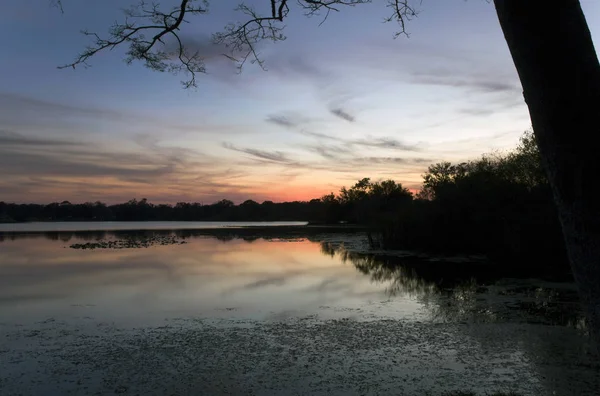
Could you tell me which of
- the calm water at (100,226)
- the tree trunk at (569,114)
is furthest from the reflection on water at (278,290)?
the calm water at (100,226)

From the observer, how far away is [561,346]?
295 inches

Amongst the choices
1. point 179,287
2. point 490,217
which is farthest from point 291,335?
point 490,217

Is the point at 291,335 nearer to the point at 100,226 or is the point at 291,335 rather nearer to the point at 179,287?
the point at 179,287

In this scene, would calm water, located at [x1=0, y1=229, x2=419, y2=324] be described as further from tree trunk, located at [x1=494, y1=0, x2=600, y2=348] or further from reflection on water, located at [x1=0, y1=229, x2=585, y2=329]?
tree trunk, located at [x1=494, y1=0, x2=600, y2=348]

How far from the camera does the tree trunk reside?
1.66 meters

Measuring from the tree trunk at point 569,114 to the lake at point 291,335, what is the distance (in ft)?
14.9

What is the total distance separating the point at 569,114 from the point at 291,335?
24.8 ft

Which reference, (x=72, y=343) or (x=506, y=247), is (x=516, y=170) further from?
(x=72, y=343)

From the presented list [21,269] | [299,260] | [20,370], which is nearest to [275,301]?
[20,370]

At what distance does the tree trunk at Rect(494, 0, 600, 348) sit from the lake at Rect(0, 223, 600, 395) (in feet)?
14.9

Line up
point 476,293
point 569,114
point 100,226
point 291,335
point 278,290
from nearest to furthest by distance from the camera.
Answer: point 569,114 → point 291,335 → point 476,293 → point 278,290 → point 100,226

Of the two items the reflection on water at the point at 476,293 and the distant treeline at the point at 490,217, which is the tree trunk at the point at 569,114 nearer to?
the reflection on water at the point at 476,293

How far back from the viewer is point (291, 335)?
28.1 ft

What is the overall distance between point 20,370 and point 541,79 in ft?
24.6
